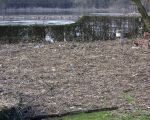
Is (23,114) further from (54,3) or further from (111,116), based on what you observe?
(54,3)

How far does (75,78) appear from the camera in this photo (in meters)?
11.8

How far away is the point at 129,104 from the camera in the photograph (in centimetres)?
905

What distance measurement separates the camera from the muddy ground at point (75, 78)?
9176 millimetres

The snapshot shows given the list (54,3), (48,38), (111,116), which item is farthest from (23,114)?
(54,3)

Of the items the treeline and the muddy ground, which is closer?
the muddy ground

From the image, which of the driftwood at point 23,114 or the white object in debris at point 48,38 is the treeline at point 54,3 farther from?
the driftwood at point 23,114

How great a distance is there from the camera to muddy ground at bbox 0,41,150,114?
9.18m

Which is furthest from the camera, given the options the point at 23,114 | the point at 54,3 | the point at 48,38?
the point at 54,3

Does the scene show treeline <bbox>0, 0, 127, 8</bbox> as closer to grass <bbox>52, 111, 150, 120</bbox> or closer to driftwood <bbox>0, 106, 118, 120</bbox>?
driftwood <bbox>0, 106, 118, 120</bbox>

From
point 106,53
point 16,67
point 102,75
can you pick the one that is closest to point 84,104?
point 102,75

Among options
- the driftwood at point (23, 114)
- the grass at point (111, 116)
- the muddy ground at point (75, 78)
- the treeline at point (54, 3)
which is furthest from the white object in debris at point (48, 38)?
the treeline at point (54, 3)

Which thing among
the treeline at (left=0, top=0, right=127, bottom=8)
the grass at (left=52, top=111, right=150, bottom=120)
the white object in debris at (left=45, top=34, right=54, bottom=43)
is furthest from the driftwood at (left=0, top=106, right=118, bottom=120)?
the treeline at (left=0, top=0, right=127, bottom=8)

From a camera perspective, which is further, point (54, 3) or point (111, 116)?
point (54, 3)

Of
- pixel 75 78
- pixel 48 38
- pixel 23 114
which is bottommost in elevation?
pixel 48 38
